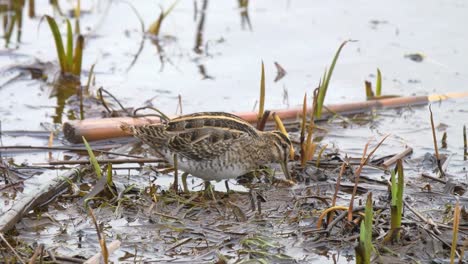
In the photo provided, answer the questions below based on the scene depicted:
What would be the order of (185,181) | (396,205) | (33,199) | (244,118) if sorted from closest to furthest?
(396,205) → (33,199) → (185,181) → (244,118)

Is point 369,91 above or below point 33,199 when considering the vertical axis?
above

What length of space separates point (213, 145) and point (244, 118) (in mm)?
1494

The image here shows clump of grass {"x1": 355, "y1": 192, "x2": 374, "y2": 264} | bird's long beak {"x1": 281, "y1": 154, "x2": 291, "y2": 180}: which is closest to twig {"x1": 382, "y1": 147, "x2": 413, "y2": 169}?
bird's long beak {"x1": 281, "y1": 154, "x2": 291, "y2": 180}

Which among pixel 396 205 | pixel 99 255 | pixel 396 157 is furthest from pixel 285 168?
pixel 99 255

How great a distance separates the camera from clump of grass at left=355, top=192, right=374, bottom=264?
5055mm

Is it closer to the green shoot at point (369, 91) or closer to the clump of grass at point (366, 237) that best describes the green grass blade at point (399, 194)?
the clump of grass at point (366, 237)

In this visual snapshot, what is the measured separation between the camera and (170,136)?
673cm

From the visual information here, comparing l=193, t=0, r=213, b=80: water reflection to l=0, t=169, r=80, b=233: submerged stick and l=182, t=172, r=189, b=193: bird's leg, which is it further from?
l=0, t=169, r=80, b=233: submerged stick

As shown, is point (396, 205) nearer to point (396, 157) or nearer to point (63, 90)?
point (396, 157)

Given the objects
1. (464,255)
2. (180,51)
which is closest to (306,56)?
(180,51)

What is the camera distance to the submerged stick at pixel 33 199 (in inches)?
224

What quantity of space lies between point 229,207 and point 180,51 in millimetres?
4470

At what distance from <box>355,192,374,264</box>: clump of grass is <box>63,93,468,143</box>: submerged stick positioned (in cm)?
280

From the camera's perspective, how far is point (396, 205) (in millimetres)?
5480
